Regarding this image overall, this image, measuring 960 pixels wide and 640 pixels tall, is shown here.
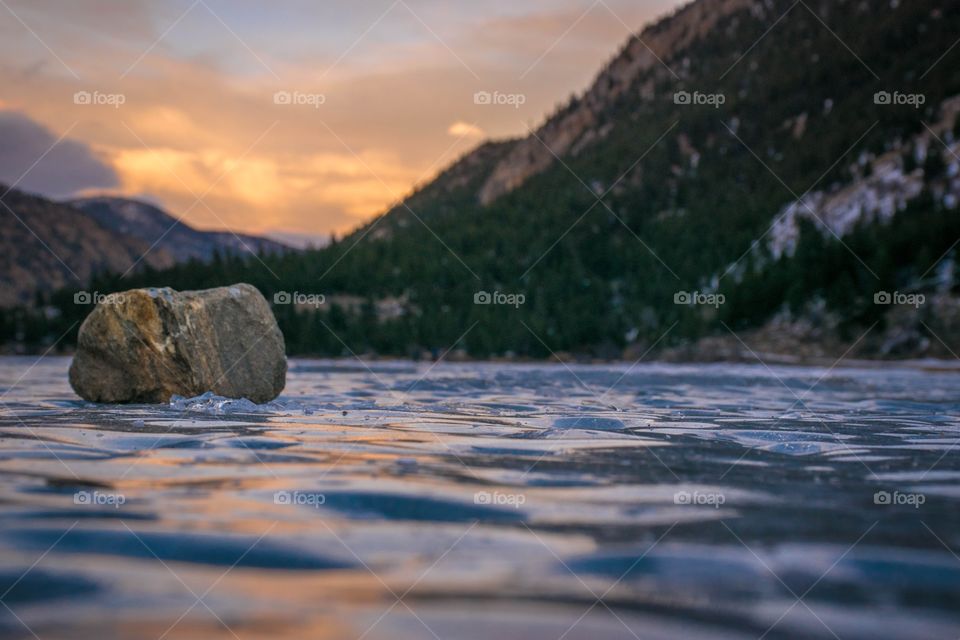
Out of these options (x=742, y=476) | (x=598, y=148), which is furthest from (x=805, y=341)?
(x=598, y=148)

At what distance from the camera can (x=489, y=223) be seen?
99.5m

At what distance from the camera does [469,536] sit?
13.2 ft

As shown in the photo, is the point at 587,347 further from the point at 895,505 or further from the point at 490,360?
the point at 895,505
